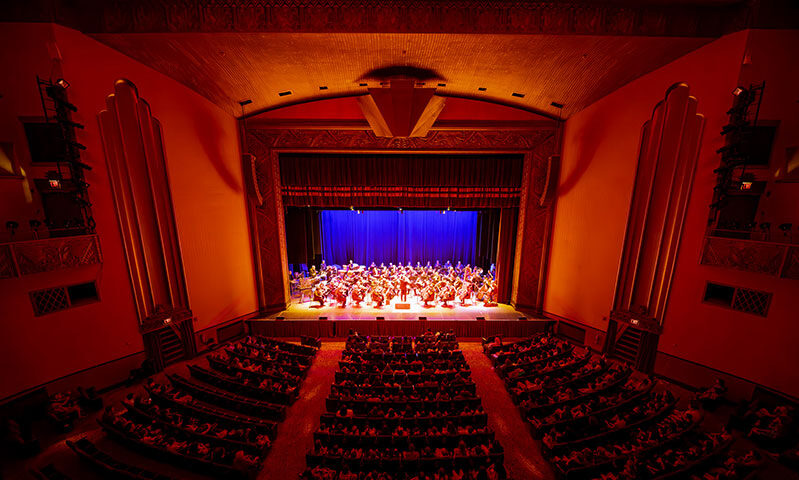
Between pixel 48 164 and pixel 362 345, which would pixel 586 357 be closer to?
pixel 362 345

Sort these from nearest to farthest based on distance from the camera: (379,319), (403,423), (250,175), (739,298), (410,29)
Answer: (403,423)
(410,29)
(739,298)
(250,175)
(379,319)

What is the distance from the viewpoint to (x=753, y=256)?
→ 22.9 ft

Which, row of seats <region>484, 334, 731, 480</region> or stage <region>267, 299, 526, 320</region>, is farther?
stage <region>267, 299, 526, 320</region>

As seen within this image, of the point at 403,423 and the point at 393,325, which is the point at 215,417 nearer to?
the point at 403,423

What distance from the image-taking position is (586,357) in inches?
363

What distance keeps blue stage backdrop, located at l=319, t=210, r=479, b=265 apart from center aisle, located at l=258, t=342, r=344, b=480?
7949 mm

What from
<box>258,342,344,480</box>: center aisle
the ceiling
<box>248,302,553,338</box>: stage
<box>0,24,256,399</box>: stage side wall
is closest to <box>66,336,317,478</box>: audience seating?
<box>258,342,344,480</box>: center aisle

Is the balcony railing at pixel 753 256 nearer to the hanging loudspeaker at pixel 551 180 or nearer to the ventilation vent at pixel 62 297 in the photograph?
the hanging loudspeaker at pixel 551 180

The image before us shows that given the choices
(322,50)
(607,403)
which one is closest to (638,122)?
(607,403)

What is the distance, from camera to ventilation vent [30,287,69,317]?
7.30 metres

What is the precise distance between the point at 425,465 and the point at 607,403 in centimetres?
487

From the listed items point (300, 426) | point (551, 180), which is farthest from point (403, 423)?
point (551, 180)

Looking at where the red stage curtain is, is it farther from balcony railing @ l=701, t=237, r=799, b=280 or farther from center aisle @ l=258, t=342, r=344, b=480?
center aisle @ l=258, t=342, r=344, b=480

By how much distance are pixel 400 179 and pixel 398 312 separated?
564 centimetres
